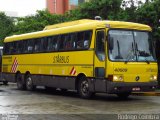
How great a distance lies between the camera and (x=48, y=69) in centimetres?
2253

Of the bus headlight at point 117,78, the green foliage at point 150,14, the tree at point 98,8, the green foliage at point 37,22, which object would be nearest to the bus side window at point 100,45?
the bus headlight at point 117,78

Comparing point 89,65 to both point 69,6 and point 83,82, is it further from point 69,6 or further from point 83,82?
point 69,6

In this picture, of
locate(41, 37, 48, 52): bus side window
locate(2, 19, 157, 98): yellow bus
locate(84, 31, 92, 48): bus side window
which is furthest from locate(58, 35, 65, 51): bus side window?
locate(84, 31, 92, 48): bus side window

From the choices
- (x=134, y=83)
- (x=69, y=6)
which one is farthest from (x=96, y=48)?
(x=69, y=6)

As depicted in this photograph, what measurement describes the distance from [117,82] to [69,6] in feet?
269

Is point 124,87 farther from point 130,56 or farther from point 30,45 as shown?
point 30,45

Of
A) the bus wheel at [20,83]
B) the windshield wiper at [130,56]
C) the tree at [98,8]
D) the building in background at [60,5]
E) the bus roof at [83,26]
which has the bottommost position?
the bus wheel at [20,83]

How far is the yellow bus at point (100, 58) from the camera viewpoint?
1777 cm

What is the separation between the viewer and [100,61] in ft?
59.5

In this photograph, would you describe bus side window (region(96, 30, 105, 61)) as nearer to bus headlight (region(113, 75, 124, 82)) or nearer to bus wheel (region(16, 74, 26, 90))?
bus headlight (region(113, 75, 124, 82))

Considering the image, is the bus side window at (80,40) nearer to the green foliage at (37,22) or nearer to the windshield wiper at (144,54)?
the windshield wiper at (144,54)

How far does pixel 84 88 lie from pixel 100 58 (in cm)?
170

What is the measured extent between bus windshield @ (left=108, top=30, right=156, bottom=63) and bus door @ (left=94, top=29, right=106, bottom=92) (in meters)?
0.38

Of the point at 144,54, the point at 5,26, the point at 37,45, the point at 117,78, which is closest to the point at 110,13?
the point at 37,45
